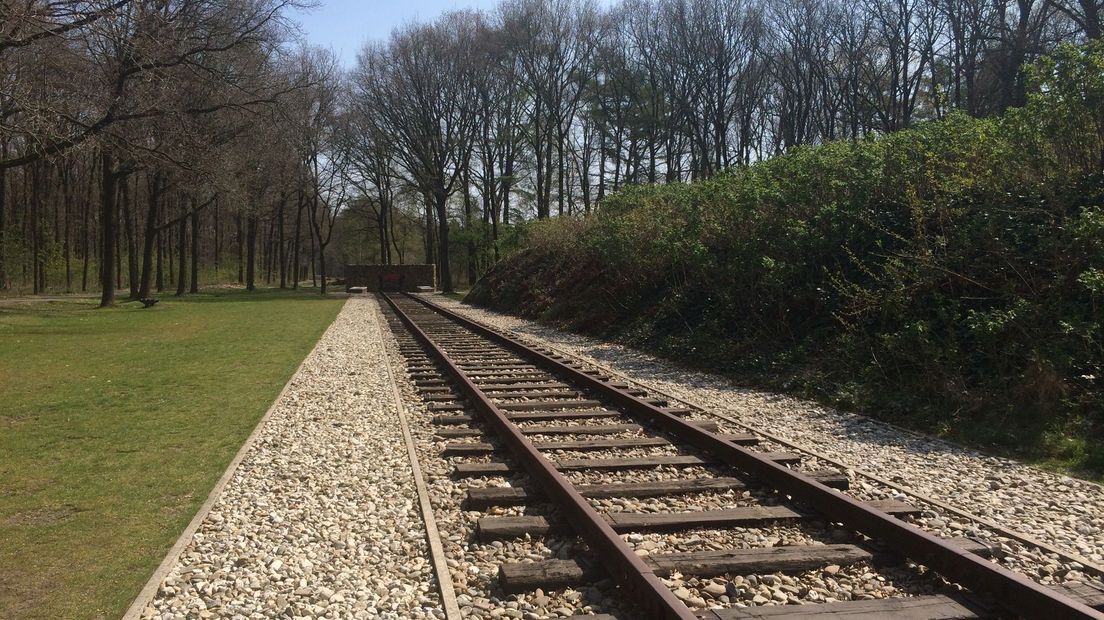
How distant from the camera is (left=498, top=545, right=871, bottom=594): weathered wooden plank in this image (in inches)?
139

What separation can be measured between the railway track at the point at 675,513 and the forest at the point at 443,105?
9292mm

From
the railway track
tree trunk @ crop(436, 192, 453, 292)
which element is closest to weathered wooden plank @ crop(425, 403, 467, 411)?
the railway track

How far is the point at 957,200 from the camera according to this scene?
33.2 ft

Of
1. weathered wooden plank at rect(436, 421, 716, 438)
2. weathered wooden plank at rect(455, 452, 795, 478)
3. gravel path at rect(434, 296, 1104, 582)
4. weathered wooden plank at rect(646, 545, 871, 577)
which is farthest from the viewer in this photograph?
weathered wooden plank at rect(436, 421, 716, 438)

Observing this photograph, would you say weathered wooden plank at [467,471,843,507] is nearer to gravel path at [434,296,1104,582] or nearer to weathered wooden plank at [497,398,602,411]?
gravel path at [434,296,1104,582]

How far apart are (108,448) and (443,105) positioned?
40307 mm

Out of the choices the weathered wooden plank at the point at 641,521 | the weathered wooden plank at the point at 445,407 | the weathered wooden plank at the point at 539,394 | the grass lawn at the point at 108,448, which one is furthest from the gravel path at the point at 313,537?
the weathered wooden plank at the point at 539,394

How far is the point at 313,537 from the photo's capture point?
4316mm

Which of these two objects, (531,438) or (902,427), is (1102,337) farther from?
(531,438)

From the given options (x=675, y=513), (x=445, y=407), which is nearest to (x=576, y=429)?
(x=445, y=407)

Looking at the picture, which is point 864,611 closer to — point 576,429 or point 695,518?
point 695,518

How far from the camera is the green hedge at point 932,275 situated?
7449mm

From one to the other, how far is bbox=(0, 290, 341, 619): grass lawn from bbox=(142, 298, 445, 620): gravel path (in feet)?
0.89

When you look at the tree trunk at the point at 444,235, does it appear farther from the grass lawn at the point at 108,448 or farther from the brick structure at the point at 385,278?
the grass lawn at the point at 108,448
